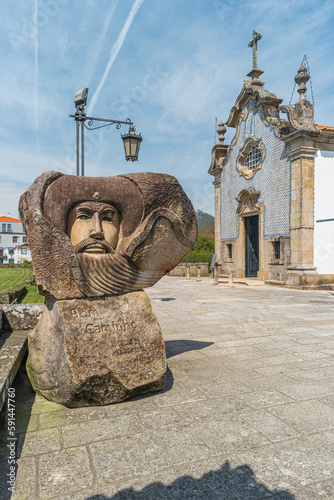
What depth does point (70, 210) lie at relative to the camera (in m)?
3.26

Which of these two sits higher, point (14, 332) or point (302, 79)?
point (302, 79)

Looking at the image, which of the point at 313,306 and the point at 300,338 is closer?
the point at 300,338

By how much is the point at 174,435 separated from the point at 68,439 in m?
0.72

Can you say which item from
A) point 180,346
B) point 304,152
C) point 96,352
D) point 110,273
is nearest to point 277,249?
point 304,152

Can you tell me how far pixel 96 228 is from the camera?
322 cm

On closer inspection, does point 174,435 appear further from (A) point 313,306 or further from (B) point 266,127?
(B) point 266,127

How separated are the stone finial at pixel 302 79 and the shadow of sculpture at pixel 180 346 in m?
12.2

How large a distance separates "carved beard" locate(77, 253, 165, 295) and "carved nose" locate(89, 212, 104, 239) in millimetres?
188

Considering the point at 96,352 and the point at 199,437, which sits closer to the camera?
the point at 199,437

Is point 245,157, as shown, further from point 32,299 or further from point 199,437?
point 199,437

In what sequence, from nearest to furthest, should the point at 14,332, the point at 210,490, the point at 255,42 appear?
1. the point at 210,490
2. the point at 14,332
3. the point at 255,42

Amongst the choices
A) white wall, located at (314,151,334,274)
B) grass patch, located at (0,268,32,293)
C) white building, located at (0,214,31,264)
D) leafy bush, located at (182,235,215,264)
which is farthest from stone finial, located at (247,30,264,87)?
white building, located at (0,214,31,264)

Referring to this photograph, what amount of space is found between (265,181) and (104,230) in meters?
13.2

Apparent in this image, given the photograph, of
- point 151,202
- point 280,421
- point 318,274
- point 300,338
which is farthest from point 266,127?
point 280,421
